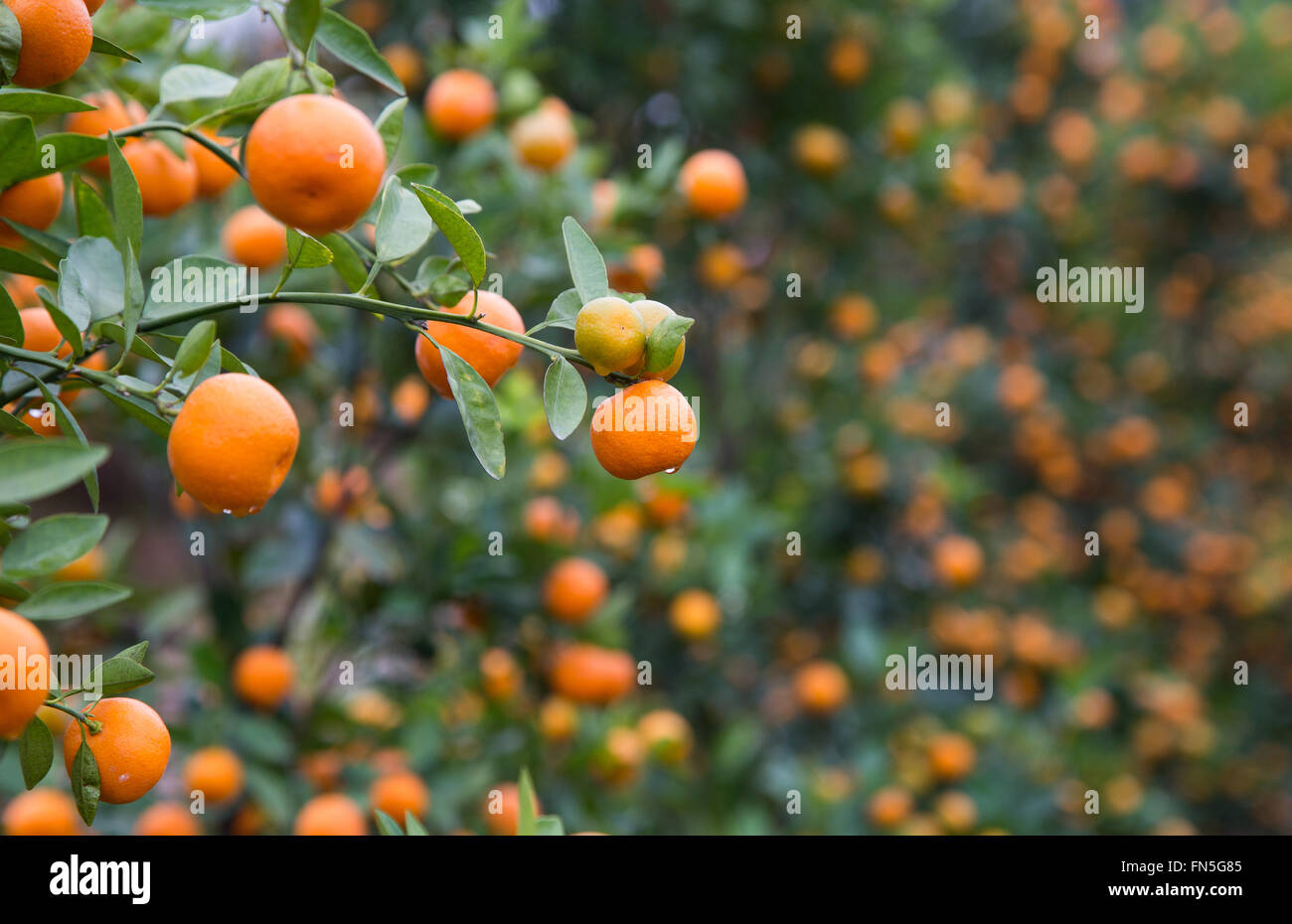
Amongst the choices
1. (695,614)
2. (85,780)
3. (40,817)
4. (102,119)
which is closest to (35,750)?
(85,780)

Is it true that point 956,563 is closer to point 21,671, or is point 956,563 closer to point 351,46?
point 351,46

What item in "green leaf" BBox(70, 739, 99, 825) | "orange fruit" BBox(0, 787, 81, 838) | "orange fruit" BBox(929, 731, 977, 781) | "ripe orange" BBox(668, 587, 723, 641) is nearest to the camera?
"green leaf" BBox(70, 739, 99, 825)

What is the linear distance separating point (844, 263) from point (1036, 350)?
2.78 feet

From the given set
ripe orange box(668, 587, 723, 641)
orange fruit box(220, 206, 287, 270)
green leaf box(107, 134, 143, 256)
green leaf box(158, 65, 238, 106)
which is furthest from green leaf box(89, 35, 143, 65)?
ripe orange box(668, 587, 723, 641)

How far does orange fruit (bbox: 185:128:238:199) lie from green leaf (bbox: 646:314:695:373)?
1.24 feet

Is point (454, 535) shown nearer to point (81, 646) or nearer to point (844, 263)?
point (81, 646)

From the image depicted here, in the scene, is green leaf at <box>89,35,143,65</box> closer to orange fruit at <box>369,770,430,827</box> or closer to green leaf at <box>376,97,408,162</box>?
green leaf at <box>376,97,408,162</box>

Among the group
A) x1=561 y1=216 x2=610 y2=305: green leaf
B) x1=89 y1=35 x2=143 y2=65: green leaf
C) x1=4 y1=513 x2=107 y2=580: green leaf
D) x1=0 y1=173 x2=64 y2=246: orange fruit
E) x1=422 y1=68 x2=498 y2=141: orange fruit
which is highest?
x1=422 y1=68 x2=498 y2=141: orange fruit

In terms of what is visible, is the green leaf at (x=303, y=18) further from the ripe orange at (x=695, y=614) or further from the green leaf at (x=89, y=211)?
the ripe orange at (x=695, y=614)

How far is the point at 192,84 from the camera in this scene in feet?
1.71

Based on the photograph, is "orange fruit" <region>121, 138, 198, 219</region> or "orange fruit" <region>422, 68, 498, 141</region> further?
"orange fruit" <region>422, 68, 498, 141</region>

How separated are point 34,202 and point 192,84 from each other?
99mm

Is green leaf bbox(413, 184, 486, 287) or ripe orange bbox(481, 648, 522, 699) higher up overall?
green leaf bbox(413, 184, 486, 287)

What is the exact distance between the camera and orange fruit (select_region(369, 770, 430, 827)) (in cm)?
100
